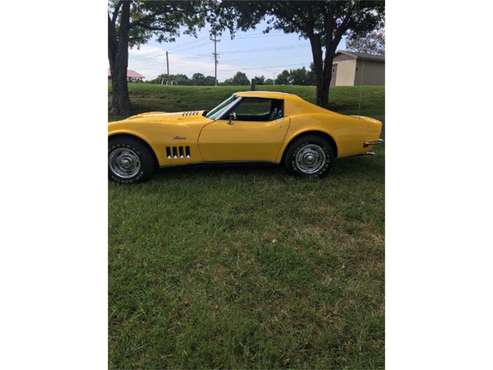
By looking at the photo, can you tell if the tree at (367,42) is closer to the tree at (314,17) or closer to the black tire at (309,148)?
the tree at (314,17)

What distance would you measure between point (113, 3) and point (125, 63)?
1.71 metres

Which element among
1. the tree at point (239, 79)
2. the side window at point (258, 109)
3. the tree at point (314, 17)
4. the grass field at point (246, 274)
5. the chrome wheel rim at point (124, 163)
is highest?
the tree at point (314, 17)

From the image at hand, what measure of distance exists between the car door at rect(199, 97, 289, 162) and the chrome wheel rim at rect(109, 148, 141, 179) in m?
0.80

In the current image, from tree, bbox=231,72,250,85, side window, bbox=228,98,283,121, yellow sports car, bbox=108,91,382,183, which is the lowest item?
Answer: yellow sports car, bbox=108,91,382,183

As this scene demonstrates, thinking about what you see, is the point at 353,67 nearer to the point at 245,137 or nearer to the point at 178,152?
the point at 245,137

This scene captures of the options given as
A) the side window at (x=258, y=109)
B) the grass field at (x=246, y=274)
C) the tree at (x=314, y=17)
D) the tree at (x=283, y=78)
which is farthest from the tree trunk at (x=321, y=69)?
the grass field at (x=246, y=274)

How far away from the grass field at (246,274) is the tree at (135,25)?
260 inches

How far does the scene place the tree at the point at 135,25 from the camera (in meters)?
9.55

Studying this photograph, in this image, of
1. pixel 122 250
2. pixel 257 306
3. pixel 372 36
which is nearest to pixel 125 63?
pixel 372 36

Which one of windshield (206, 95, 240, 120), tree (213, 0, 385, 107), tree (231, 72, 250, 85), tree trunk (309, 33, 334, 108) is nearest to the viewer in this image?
windshield (206, 95, 240, 120)

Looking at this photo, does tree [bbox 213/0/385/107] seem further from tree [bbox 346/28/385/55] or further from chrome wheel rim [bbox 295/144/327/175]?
chrome wheel rim [bbox 295/144/327/175]

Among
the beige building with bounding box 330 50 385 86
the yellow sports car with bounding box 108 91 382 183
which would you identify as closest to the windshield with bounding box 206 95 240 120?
the yellow sports car with bounding box 108 91 382 183

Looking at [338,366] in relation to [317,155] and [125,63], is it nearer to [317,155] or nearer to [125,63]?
[317,155]

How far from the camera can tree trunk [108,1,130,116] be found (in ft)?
31.0
